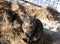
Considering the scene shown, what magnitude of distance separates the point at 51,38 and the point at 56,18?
0.90 m

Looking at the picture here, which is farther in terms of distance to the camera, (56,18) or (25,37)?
(56,18)

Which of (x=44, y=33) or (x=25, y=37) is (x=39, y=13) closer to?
(x=44, y=33)

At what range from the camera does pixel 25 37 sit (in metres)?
4.73

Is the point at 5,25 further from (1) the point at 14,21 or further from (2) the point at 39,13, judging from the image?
(2) the point at 39,13

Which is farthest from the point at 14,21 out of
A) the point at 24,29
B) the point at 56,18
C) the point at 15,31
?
the point at 56,18

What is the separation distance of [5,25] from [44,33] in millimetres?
884

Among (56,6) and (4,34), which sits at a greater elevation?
(56,6)

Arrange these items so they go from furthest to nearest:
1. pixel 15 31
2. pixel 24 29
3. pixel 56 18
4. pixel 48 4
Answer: pixel 48 4
pixel 56 18
pixel 15 31
pixel 24 29

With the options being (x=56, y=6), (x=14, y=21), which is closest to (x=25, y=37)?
(x=14, y=21)

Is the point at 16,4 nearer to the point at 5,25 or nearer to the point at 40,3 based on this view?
the point at 40,3

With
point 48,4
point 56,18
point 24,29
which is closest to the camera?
point 24,29

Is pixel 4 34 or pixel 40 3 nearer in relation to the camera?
pixel 4 34

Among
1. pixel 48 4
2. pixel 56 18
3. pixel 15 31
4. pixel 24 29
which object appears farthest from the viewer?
pixel 48 4

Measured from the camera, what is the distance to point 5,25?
17.3 feet
